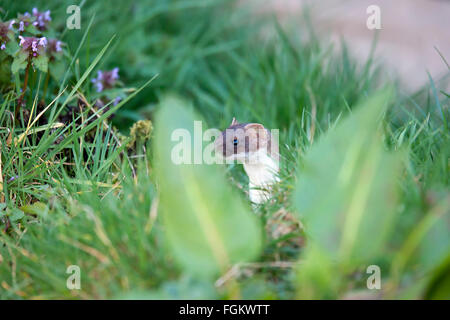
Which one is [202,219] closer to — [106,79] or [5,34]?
[5,34]

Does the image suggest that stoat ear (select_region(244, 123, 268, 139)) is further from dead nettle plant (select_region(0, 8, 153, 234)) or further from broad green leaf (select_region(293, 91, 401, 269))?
broad green leaf (select_region(293, 91, 401, 269))

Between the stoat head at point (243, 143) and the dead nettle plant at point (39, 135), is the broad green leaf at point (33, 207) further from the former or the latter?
the stoat head at point (243, 143)

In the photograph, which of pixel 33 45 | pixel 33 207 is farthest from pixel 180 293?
pixel 33 45

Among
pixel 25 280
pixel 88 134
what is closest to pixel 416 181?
pixel 25 280
